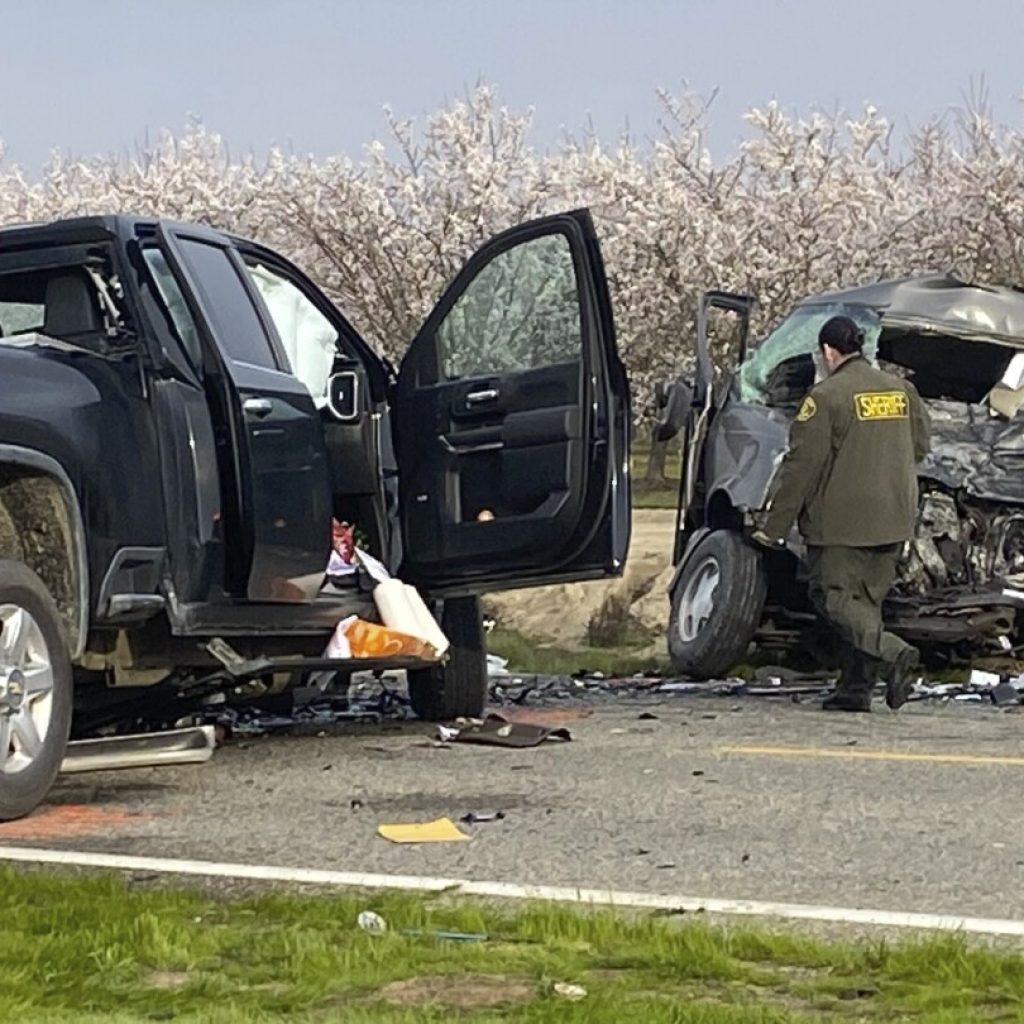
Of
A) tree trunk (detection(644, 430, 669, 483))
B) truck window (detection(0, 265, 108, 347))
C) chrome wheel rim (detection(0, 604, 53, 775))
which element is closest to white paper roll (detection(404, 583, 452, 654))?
truck window (detection(0, 265, 108, 347))

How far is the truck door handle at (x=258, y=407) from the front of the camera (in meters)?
8.22

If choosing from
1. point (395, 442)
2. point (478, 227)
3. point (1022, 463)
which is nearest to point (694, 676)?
point (1022, 463)

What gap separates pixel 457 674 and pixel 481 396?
130cm

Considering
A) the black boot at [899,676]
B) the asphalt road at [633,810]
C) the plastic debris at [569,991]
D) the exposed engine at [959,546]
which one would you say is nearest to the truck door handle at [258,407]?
the asphalt road at [633,810]

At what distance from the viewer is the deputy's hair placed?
11.0 meters

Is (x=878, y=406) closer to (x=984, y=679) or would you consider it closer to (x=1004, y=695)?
(x=1004, y=695)

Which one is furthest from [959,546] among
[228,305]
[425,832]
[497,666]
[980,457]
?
[425,832]

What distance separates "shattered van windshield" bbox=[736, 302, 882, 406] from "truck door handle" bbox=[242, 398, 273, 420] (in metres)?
5.34

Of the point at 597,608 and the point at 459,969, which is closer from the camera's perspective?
the point at 459,969

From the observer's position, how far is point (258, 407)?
8289 millimetres

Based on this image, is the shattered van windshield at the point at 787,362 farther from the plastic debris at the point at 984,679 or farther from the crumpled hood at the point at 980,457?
the plastic debris at the point at 984,679

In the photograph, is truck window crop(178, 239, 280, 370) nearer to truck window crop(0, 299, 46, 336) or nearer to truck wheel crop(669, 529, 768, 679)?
truck window crop(0, 299, 46, 336)

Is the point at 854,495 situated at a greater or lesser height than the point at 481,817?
greater

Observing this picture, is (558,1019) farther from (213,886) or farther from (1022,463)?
(1022,463)
